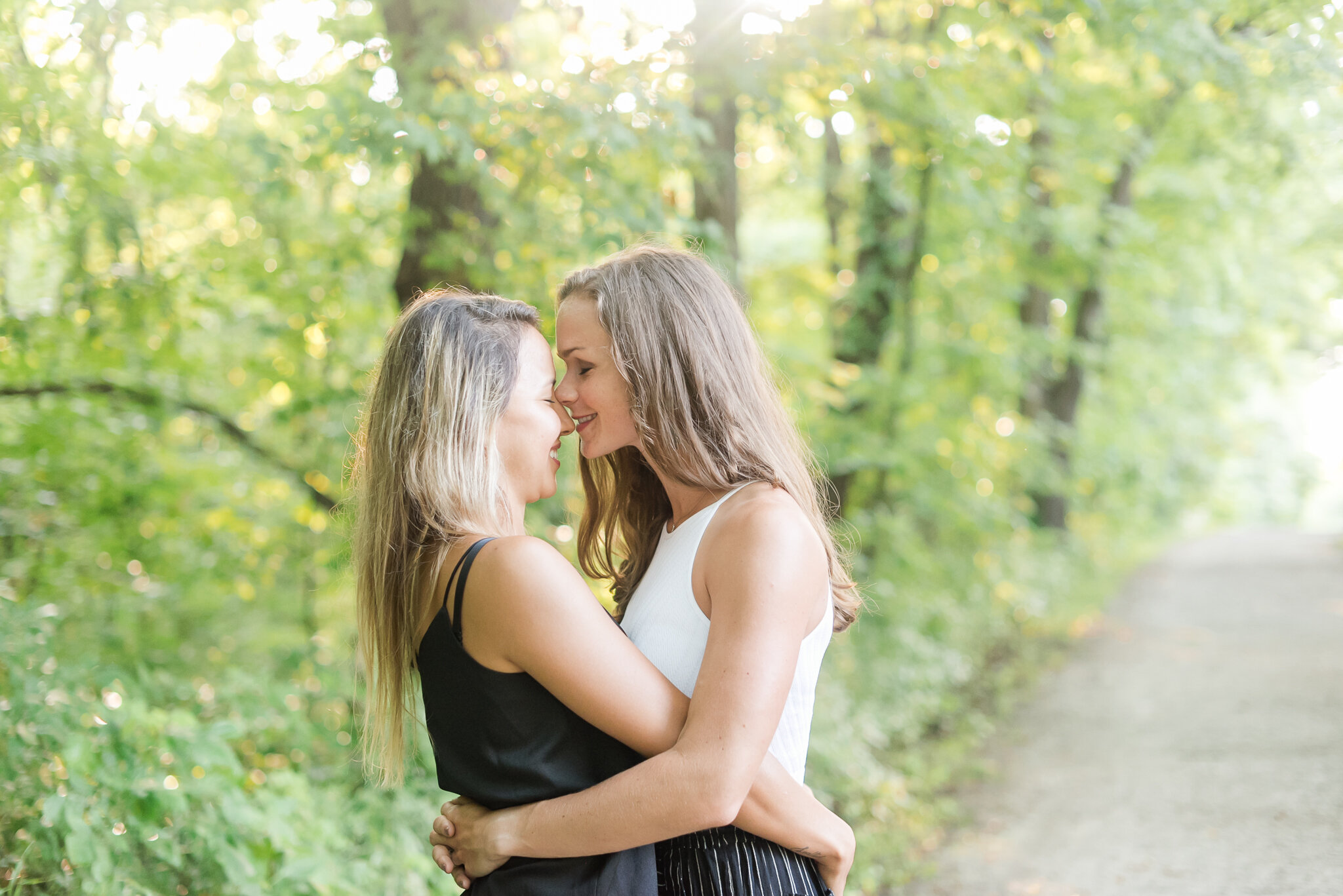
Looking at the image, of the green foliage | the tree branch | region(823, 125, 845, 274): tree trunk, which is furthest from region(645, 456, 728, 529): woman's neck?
region(823, 125, 845, 274): tree trunk

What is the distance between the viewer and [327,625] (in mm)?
7148

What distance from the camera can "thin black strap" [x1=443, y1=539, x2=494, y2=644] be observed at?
5.48 feet

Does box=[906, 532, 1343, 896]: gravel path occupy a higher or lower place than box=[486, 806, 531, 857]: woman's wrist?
lower

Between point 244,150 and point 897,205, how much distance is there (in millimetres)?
4999

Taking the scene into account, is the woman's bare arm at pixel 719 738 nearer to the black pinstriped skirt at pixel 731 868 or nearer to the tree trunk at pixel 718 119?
the black pinstriped skirt at pixel 731 868

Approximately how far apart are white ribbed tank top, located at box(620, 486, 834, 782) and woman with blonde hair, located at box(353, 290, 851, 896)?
0.11 m

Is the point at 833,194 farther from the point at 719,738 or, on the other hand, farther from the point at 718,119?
the point at 719,738

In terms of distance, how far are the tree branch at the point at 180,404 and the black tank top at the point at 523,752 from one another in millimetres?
3608

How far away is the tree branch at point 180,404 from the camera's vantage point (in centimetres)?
482

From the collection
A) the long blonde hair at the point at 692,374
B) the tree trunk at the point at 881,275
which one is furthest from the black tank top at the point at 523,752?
the tree trunk at the point at 881,275

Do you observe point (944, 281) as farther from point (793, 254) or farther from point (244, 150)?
point (244, 150)

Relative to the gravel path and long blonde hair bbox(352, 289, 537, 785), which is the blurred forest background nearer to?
the gravel path

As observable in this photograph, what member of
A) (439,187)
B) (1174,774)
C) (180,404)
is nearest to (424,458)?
(439,187)

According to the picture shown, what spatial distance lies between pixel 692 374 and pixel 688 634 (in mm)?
530
